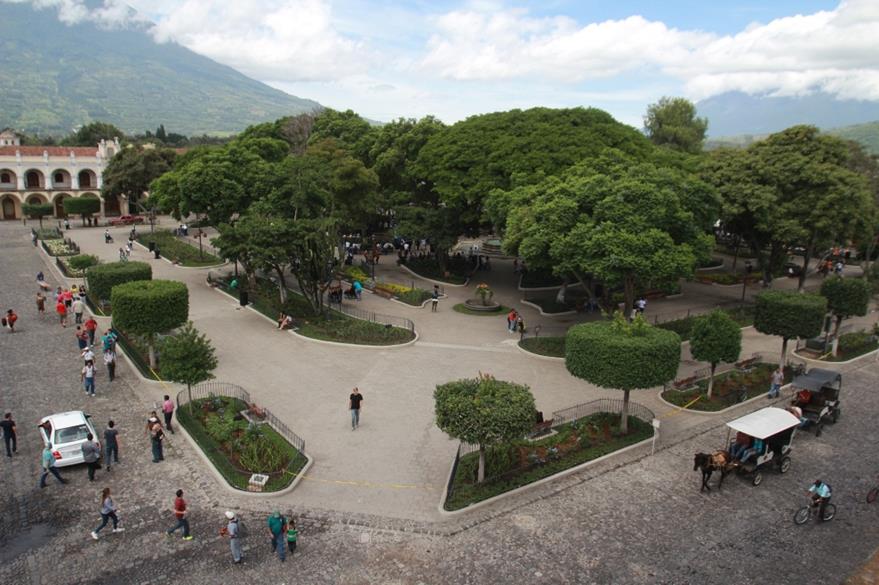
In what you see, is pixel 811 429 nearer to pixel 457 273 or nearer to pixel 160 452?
pixel 160 452

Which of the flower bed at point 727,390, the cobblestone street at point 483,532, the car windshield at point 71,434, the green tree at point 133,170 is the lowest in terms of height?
the cobblestone street at point 483,532

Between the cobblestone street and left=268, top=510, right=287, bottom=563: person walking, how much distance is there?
0.22 m

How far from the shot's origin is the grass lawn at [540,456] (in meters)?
15.5

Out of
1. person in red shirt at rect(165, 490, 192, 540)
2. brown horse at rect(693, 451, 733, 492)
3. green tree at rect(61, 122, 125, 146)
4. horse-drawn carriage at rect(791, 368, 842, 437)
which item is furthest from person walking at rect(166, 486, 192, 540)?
green tree at rect(61, 122, 125, 146)

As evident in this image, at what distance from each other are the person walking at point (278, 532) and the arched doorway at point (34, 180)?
68669 mm

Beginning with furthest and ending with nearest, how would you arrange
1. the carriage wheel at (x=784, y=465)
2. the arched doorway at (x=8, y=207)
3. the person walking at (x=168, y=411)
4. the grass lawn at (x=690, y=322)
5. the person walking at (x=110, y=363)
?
the arched doorway at (x=8, y=207)
the grass lawn at (x=690, y=322)
the person walking at (x=110, y=363)
the person walking at (x=168, y=411)
the carriage wheel at (x=784, y=465)

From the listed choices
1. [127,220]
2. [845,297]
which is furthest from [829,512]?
[127,220]

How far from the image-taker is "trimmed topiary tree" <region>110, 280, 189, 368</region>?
22141mm

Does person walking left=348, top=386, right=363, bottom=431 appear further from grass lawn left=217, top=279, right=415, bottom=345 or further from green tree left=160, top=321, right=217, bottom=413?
grass lawn left=217, top=279, right=415, bottom=345

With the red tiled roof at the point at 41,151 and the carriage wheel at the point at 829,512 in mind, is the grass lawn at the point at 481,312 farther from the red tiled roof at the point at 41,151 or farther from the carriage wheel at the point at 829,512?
the red tiled roof at the point at 41,151

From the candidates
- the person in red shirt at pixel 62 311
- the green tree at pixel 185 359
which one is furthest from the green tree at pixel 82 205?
Answer: the green tree at pixel 185 359

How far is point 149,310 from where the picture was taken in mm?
22219

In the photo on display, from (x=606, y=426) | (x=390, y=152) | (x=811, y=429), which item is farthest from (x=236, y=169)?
(x=811, y=429)

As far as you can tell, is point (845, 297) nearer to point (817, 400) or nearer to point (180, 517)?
point (817, 400)
